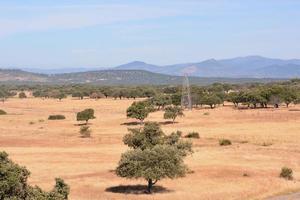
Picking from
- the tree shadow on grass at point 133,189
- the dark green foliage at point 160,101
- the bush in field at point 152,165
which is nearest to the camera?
the bush in field at point 152,165

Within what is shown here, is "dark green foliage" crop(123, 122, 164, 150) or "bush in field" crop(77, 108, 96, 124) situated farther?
"bush in field" crop(77, 108, 96, 124)

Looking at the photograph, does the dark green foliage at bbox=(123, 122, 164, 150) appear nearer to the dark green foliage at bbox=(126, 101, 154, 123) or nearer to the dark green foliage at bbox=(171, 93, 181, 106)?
the dark green foliage at bbox=(126, 101, 154, 123)

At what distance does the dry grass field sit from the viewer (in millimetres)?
42150

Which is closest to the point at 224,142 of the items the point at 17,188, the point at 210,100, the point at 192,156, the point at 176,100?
the point at 192,156

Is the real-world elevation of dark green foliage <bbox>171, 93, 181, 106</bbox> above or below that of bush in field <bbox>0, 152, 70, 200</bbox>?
above

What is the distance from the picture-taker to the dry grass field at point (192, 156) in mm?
42150

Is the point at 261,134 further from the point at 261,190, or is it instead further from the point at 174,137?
the point at 261,190

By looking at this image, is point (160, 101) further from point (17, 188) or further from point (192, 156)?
point (17, 188)

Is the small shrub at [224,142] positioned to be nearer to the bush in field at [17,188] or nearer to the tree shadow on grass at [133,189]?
the tree shadow on grass at [133,189]

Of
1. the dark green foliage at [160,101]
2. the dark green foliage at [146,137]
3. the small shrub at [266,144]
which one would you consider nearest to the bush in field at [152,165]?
the dark green foliage at [146,137]

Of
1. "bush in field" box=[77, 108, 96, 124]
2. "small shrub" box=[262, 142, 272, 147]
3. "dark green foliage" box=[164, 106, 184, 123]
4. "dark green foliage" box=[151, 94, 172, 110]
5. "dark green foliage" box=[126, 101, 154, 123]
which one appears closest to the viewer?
A: "small shrub" box=[262, 142, 272, 147]

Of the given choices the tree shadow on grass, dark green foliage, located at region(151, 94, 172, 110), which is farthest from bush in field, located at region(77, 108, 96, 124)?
the tree shadow on grass

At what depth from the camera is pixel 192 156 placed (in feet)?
192

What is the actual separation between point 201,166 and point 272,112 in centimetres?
6375
